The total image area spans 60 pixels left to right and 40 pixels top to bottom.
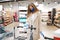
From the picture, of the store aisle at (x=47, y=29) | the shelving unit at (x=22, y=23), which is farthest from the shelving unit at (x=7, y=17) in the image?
the store aisle at (x=47, y=29)

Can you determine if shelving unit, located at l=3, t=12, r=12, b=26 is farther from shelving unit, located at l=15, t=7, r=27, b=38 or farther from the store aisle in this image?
the store aisle

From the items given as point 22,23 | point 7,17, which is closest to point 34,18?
point 22,23

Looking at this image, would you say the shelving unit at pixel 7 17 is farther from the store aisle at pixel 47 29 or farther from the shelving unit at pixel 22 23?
the store aisle at pixel 47 29

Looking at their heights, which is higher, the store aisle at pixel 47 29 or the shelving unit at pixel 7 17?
the shelving unit at pixel 7 17

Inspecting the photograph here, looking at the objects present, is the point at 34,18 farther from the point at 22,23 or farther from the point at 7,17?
the point at 7,17

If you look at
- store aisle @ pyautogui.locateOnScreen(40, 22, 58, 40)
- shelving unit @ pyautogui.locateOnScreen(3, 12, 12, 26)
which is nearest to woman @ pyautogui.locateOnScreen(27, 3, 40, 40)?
store aisle @ pyautogui.locateOnScreen(40, 22, 58, 40)

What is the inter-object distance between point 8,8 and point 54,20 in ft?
1.39

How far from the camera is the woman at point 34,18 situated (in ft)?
4.26

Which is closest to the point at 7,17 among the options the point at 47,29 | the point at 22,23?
the point at 22,23

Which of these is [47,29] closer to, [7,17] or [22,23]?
[22,23]

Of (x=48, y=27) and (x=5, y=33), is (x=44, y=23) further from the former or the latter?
(x=5, y=33)

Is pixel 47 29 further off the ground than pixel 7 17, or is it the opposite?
pixel 7 17

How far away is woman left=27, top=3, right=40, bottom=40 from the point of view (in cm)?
130

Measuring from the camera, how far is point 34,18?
1312mm
